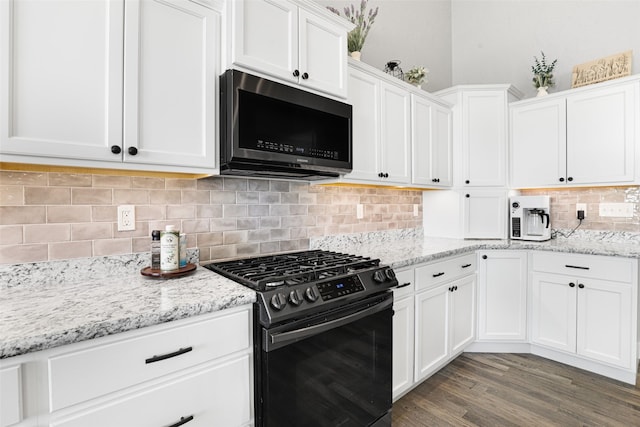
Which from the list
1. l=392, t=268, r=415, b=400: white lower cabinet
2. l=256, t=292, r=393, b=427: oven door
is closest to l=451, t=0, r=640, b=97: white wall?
l=392, t=268, r=415, b=400: white lower cabinet

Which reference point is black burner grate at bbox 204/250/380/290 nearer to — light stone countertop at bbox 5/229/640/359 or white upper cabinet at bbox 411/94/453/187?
light stone countertop at bbox 5/229/640/359

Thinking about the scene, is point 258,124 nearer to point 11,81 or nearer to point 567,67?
point 11,81

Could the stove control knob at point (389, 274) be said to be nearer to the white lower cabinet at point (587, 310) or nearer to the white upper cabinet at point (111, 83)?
the white upper cabinet at point (111, 83)

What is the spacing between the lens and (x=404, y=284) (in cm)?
193

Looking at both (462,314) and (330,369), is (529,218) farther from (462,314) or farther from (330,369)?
(330,369)

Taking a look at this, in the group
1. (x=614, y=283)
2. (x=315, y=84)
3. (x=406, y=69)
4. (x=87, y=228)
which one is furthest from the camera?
(x=406, y=69)

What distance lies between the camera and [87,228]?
1430mm

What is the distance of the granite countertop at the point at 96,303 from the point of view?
2.80 ft

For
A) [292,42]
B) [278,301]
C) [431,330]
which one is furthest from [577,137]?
[278,301]

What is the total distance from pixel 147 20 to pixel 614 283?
10.5 feet

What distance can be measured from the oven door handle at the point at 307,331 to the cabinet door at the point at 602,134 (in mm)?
2369

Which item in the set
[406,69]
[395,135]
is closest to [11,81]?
[395,135]

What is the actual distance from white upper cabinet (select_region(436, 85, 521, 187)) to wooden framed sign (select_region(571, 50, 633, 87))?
55 cm

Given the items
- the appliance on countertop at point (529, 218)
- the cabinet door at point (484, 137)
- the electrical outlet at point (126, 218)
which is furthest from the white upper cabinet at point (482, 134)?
the electrical outlet at point (126, 218)
